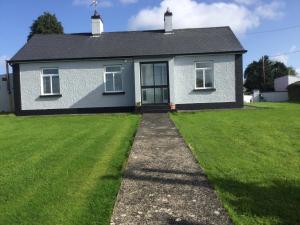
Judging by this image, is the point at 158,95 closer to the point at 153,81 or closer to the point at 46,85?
the point at 153,81

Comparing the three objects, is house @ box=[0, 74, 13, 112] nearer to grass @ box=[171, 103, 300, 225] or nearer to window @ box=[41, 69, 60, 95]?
window @ box=[41, 69, 60, 95]

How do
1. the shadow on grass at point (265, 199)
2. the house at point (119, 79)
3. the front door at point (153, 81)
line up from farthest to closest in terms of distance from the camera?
the house at point (119, 79), the front door at point (153, 81), the shadow on grass at point (265, 199)

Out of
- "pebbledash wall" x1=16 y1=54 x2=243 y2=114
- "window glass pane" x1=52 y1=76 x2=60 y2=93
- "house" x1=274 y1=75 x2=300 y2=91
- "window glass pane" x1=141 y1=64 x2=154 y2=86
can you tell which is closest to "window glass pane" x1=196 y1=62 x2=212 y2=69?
"pebbledash wall" x1=16 y1=54 x2=243 y2=114

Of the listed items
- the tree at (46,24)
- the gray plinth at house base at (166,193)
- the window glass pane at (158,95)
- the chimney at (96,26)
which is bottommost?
Result: the gray plinth at house base at (166,193)

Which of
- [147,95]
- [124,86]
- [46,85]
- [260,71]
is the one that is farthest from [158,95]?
[260,71]

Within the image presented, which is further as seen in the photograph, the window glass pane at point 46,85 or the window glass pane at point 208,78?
the window glass pane at point 46,85

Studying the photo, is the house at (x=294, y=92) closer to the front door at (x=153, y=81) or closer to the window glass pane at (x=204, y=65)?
the window glass pane at (x=204, y=65)

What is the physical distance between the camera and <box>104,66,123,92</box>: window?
25.3 meters

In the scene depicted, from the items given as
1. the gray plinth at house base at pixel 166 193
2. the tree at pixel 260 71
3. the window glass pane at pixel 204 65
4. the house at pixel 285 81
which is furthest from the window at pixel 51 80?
the tree at pixel 260 71

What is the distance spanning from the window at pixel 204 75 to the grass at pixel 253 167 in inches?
414

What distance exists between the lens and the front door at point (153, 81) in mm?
24438

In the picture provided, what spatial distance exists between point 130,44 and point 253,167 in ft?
65.0

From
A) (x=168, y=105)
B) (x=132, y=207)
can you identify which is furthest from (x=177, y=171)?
(x=168, y=105)

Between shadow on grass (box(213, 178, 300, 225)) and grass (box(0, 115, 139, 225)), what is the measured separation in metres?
1.73
